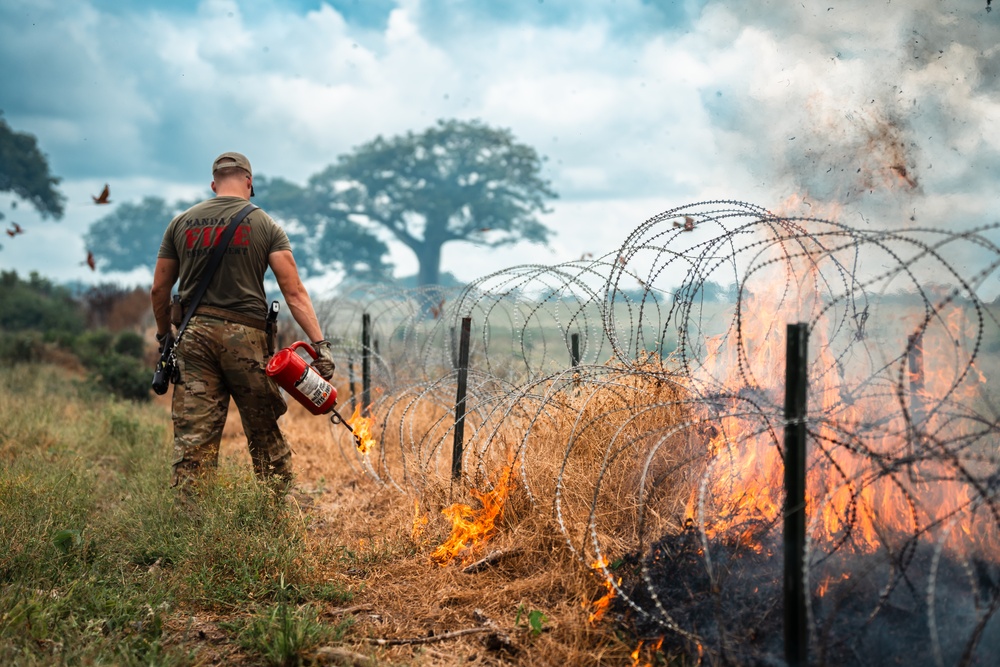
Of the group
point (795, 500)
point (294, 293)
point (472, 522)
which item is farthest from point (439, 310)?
point (795, 500)

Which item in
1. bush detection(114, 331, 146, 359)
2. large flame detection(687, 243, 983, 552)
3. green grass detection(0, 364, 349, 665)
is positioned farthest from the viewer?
bush detection(114, 331, 146, 359)

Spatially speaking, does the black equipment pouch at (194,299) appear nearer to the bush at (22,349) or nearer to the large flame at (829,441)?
the large flame at (829,441)

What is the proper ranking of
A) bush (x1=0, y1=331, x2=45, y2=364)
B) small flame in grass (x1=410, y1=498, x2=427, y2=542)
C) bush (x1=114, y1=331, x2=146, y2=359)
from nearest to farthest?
small flame in grass (x1=410, y1=498, x2=427, y2=542)
bush (x1=0, y1=331, x2=45, y2=364)
bush (x1=114, y1=331, x2=146, y2=359)

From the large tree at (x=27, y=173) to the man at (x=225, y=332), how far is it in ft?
87.7

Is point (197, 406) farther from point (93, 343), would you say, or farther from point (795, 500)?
point (93, 343)

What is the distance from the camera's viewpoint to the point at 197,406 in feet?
15.6

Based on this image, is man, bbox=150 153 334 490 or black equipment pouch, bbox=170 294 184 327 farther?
black equipment pouch, bbox=170 294 184 327

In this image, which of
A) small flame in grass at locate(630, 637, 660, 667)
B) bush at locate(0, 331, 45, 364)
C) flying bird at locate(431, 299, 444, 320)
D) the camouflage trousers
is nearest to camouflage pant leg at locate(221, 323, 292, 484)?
the camouflage trousers

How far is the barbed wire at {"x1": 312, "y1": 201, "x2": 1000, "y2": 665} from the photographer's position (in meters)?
3.00

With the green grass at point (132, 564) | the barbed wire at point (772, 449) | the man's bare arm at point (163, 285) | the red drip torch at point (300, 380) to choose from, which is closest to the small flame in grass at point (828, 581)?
the barbed wire at point (772, 449)

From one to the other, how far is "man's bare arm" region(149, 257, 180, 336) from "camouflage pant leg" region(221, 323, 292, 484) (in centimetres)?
57

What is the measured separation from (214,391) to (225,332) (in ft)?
1.22

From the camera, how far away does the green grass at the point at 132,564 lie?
10.7ft

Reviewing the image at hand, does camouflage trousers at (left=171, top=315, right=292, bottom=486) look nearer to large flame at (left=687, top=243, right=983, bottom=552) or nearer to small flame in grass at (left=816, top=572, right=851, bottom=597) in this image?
large flame at (left=687, top=243, right=983, bottom=552)
